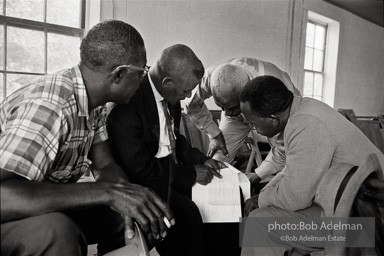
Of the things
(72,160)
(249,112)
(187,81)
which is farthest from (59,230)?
(187,81)

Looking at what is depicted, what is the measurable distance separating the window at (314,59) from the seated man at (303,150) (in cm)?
550

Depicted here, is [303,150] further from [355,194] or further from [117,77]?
[117,77]

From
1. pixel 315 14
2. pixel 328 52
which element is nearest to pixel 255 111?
pixel 315 14

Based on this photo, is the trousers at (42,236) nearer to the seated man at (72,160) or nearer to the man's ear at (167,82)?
the seated man at (72,160)

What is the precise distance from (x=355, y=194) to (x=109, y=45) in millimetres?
992

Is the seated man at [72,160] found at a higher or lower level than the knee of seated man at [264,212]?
higher

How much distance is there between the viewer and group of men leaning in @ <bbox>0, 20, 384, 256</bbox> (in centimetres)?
102

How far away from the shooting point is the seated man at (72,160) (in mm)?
998

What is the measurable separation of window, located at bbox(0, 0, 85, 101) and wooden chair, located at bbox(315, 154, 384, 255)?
2.89 metres

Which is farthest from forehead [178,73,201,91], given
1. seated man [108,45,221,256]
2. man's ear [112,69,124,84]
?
man's ear [112,69,124,84]

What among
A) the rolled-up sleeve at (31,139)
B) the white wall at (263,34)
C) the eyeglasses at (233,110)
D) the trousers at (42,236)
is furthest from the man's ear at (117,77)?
the white wall at (263,34)

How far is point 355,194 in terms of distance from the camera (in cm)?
114

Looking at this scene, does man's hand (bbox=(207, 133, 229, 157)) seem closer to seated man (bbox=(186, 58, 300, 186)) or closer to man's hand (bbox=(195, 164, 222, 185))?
seated man (bbox=(186, 58, 300, 186))

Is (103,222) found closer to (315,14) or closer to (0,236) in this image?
(0,236)
